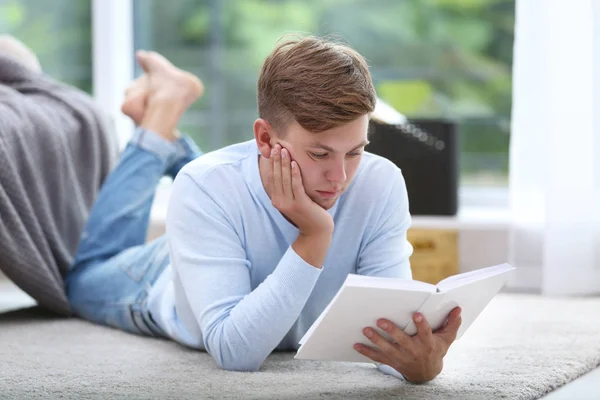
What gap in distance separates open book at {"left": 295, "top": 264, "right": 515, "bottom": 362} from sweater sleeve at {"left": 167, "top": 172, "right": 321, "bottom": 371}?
130 millimetres

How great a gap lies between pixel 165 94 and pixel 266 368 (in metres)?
1.11

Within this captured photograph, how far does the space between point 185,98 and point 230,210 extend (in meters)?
0.97

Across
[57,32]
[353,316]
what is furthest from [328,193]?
[57,32]

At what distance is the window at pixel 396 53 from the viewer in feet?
13.1

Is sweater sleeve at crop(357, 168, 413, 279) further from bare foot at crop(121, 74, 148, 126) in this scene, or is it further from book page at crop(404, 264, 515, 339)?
bare foot at crop(121, 74, 148, 126)

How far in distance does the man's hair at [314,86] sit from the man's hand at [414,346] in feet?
1.23

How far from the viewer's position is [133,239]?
2801 millimetres

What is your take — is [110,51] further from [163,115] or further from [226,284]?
[226,284]

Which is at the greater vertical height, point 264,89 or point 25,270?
point 264,89

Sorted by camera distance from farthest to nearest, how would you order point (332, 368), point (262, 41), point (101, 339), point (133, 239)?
1. point (262, 41)
2. point (133, 239)
3. point (101, 339)
4. point (332, 368)

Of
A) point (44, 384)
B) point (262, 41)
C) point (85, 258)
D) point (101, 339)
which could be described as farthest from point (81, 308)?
point (262, 41)

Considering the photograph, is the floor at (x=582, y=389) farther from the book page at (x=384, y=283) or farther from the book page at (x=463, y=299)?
the book page at (x=384, y=283)

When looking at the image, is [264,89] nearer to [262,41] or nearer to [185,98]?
[185,98]

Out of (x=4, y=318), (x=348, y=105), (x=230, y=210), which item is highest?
(x=348, y=105)
